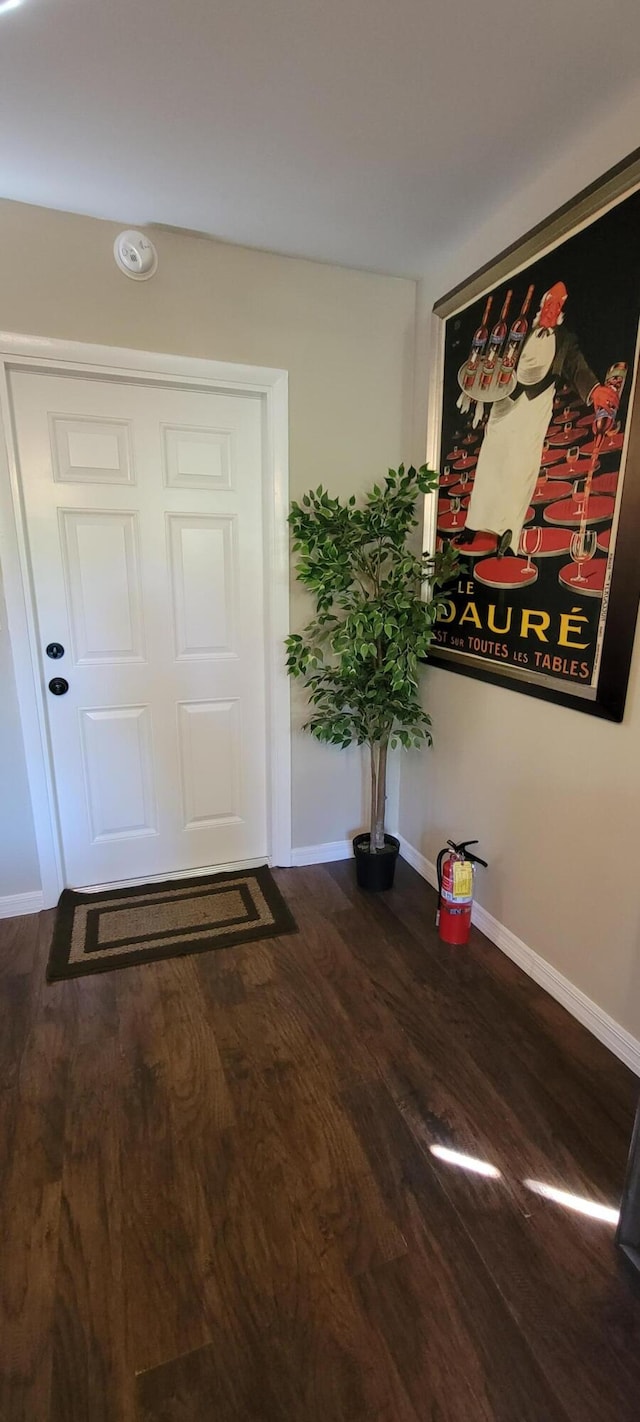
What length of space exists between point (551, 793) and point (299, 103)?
1923 mm

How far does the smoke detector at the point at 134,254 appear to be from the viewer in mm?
1892

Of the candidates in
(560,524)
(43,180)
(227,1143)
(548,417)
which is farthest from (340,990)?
(43,180)

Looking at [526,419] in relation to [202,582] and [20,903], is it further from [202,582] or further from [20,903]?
[20,903]

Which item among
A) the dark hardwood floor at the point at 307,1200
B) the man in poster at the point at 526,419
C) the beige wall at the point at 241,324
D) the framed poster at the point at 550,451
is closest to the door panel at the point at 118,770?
the beige wall at the point at 241,324

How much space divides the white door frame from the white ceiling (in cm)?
42

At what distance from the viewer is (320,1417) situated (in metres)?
0.94

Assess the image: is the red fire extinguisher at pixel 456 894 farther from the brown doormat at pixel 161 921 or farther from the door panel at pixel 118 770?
the door panel at pixel 118 770

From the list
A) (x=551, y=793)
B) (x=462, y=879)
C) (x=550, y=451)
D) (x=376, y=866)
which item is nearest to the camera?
(x=550, y=451)

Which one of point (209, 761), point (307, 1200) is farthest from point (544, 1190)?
point (209, 761)

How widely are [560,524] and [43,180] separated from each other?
1.82m

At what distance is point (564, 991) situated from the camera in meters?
1.81

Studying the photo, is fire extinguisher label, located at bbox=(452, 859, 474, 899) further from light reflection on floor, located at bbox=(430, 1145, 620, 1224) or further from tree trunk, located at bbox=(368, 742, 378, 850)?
light reflection on floor, located at bbox=(430, 1145, 620, 1224)

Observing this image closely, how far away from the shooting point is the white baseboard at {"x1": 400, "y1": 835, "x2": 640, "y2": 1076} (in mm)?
1602

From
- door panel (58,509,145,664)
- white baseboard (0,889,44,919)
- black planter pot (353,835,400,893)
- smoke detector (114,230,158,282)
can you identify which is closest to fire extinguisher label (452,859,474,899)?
black planter pot (353,835,400,893)
